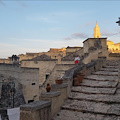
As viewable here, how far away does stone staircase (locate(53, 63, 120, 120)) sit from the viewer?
4359 millimetres

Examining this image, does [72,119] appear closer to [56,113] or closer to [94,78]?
[56,113]

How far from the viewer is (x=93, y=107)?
475 centimetres

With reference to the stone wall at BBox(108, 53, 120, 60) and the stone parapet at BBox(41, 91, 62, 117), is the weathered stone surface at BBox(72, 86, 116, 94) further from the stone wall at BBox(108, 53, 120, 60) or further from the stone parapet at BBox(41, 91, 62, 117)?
the stone wall at BBox(108, 53, 120, 60)

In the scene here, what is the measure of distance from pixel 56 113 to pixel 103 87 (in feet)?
7.86

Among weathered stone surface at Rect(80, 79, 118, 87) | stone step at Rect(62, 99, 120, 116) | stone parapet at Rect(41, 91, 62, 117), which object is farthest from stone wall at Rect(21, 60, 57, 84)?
stone parapet at Rect(41, 91, 62, 117)

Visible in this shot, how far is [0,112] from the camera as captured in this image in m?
9.19

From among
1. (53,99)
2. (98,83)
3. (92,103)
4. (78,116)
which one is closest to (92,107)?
(92,103)

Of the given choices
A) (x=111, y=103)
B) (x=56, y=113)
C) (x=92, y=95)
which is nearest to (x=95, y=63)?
(x=92, y=95)

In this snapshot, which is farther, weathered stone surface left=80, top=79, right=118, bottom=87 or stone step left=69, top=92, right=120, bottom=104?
weathered stone surface left=80, top=79, right=118, bottom=87

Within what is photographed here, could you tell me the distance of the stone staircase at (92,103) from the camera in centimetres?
436

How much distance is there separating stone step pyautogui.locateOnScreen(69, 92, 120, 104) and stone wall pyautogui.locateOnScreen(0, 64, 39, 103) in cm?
1076

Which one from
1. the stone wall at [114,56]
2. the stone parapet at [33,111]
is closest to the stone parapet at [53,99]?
the stone parapet at [33,111]

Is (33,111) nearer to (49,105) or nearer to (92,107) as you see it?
(49,105)

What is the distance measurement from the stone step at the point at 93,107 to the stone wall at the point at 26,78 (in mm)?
→ 11189
